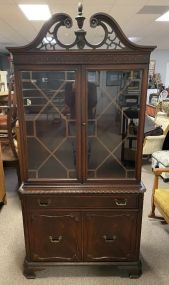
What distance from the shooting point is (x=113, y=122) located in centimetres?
172

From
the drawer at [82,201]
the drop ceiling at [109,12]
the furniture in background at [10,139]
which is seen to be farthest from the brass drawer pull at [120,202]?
the drop ceiling at [109,12]

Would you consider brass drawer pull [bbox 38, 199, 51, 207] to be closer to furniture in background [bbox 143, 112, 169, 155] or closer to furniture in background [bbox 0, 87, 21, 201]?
furniture in background [bbox 0, 87, 21, 201]

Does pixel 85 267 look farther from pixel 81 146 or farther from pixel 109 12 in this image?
pixel 109 12

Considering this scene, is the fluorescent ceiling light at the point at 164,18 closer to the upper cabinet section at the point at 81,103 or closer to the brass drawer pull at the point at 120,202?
the upper cabinet section at the point at 81,103

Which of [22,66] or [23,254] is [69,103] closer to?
[22,66]

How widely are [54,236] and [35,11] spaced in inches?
152

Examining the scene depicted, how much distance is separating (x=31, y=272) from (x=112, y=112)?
4.74 feet

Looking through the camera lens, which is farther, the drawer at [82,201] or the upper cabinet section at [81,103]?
the drawer at [82,201]

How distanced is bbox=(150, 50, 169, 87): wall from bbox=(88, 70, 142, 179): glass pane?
9365 millimetres

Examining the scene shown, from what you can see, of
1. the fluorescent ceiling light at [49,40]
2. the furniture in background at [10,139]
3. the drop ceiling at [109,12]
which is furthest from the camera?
the drop ceiling at [109,12]

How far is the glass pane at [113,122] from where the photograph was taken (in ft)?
5.28

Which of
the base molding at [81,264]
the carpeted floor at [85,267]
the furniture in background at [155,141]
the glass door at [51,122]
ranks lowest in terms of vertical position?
the carpeted floor at [85,267]

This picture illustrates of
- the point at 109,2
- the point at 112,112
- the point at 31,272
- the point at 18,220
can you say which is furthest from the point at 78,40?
the point at 109,2

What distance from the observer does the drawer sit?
1.75m
